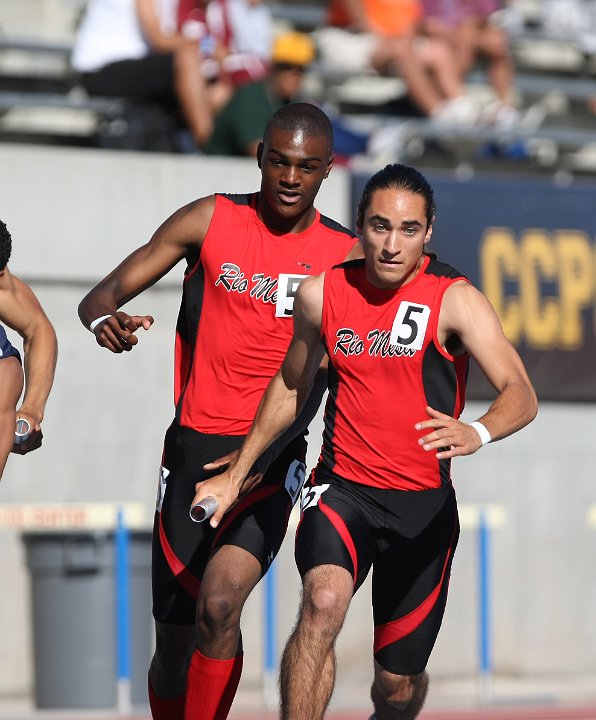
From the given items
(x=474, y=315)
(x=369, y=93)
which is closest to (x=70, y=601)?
(x=474, y=315)

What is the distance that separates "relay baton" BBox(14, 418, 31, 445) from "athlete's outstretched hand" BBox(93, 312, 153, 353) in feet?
2.19

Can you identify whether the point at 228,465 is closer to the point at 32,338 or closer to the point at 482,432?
the point at 32,338

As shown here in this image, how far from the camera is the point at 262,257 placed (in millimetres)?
5887

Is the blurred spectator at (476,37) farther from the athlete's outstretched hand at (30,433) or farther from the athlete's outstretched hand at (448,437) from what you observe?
the athlete's outstretched hand at (448,437)

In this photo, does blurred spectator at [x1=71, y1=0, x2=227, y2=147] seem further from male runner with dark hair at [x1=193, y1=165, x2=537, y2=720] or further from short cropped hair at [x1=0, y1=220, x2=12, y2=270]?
male runner with dark hair at [x1=193, y1=165, x2=537, y2=720]

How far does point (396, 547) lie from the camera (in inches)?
223

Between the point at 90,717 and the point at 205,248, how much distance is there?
405cm

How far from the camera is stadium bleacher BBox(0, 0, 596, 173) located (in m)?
11.1

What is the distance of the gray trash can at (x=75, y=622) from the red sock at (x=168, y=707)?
2.99m

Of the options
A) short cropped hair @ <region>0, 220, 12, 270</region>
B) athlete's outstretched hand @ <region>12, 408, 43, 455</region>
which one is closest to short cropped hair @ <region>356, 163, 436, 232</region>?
short cropped hair @ <region>0, 220, 12, 270</region>

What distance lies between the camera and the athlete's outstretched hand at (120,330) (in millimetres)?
5406

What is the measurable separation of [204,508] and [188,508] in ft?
1.76

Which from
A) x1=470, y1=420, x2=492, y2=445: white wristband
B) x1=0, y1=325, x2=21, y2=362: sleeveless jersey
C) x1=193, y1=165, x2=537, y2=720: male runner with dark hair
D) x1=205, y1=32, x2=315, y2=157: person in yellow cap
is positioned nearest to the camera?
x1=470, y1=420, x2=492, y2=445: white wristband

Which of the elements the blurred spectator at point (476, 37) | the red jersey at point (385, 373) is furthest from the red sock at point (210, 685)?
the blurred spectator at point (476, 37)
